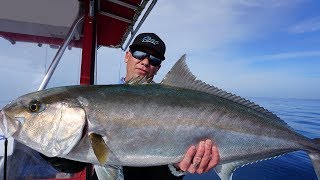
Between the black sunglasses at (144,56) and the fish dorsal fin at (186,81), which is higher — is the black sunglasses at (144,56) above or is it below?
above

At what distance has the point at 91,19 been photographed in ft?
18.4

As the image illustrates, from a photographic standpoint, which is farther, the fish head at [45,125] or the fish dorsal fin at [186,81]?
the fish dorsal fin at [186,81]

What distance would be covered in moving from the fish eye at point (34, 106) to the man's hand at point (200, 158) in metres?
1.15

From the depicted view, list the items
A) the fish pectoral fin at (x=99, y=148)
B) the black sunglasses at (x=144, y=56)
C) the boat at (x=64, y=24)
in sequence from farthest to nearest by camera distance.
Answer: the boat at (x=64, y=24) < the black sunglasses at (x=144, y=56) < the fish pectoral fin at (x=99, y=148)

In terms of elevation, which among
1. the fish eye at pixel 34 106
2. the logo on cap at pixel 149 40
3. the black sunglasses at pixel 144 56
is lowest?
the fish eye at pixel 34 106

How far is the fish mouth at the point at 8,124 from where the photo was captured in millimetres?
1963

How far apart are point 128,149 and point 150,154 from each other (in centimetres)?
17

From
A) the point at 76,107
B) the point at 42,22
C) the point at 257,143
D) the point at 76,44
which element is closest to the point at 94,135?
the point at 76,107

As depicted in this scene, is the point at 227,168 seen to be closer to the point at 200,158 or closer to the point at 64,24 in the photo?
the point at 200,158

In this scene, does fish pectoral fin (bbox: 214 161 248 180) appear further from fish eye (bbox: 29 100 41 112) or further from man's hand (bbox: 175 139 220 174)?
fish eye (bbox: 29 100 41 112)

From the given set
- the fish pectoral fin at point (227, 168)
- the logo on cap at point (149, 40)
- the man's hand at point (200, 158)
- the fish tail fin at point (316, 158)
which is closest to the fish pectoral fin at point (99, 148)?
the man's hand at point (200, 158)

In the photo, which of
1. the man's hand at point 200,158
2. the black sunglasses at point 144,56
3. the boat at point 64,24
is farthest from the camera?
the boat at point 64,24

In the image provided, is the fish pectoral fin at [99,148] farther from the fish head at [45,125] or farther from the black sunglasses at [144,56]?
the black sunglasses at [144,56]

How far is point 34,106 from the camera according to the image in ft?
6.66
